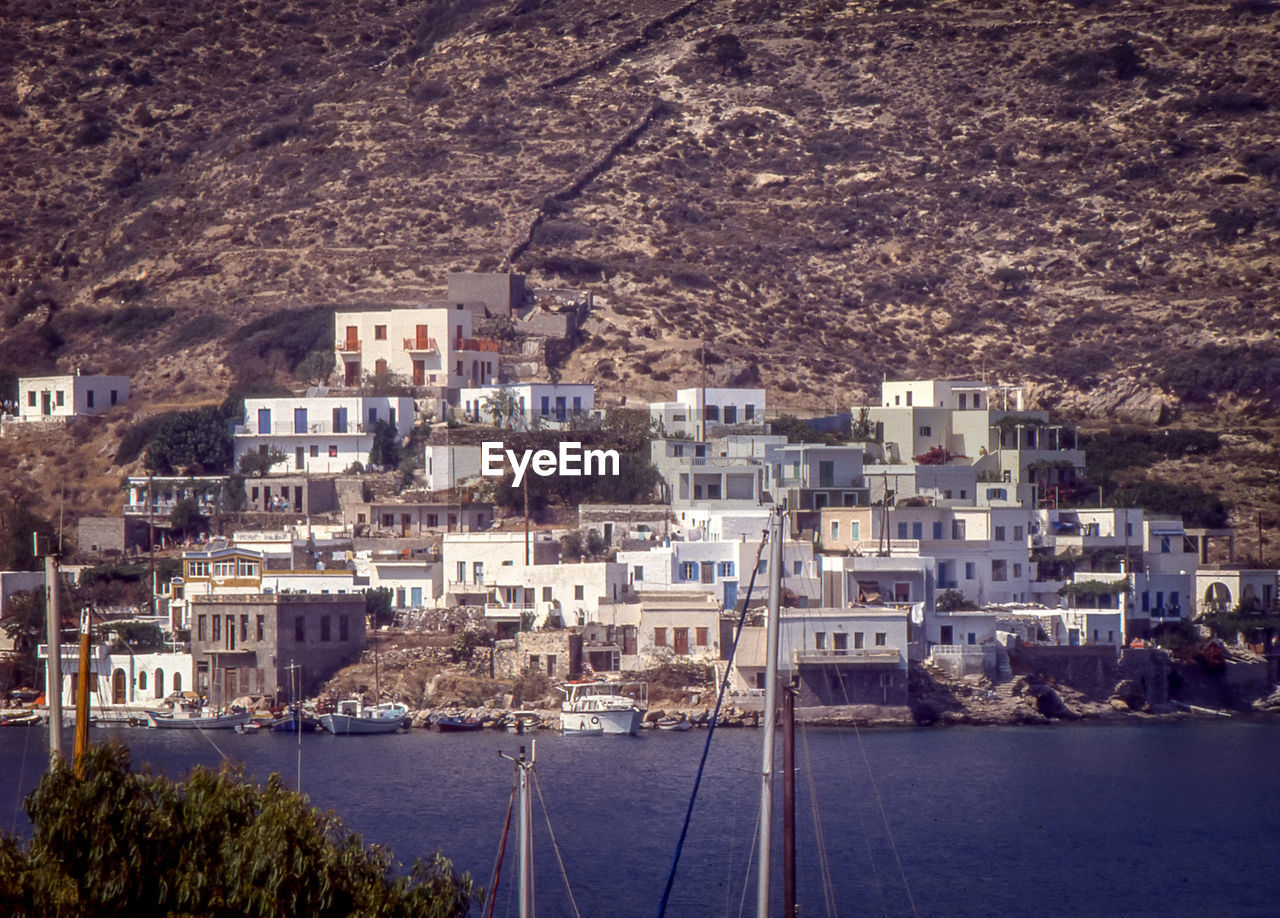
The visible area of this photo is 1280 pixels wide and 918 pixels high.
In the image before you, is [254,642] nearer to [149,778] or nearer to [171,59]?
[149,778]

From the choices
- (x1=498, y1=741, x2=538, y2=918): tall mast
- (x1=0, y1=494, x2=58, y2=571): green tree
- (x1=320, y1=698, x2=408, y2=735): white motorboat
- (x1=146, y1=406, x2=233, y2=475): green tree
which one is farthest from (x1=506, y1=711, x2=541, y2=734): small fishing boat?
(x1=498, y1=741, x2=538, y2=918): tall mast

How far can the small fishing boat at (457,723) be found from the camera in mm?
49500

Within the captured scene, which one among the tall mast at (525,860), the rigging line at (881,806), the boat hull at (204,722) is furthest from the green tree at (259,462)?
the tall mast at (525,860)

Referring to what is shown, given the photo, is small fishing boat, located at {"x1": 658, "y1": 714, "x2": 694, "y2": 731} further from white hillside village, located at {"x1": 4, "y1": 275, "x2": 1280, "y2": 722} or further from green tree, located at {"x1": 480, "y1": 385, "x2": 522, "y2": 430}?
green tree, located at {"x1": 480, "y1": 385, "x2": 522, "y2": 430}

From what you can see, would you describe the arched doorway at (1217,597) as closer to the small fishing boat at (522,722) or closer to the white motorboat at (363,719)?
the small fishing boat at (522,722)

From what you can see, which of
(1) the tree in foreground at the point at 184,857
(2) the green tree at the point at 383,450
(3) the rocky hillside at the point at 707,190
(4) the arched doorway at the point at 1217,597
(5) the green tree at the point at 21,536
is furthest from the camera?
(3) the rocky hillside at the point at 707,190

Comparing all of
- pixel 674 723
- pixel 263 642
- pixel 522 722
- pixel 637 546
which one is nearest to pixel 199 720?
pixel 263 642

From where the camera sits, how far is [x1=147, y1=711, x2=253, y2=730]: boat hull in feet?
163

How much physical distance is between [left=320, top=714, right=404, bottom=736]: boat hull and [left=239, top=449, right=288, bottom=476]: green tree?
19.9 m

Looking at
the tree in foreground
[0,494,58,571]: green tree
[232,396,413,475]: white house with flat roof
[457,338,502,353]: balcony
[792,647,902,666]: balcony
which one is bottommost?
[792,647,902,666]: balcony

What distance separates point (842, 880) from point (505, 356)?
1855 inches

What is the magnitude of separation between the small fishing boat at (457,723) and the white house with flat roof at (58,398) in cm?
3272

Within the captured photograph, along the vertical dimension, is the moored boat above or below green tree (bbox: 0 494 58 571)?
below

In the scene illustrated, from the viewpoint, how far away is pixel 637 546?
2307 inches
